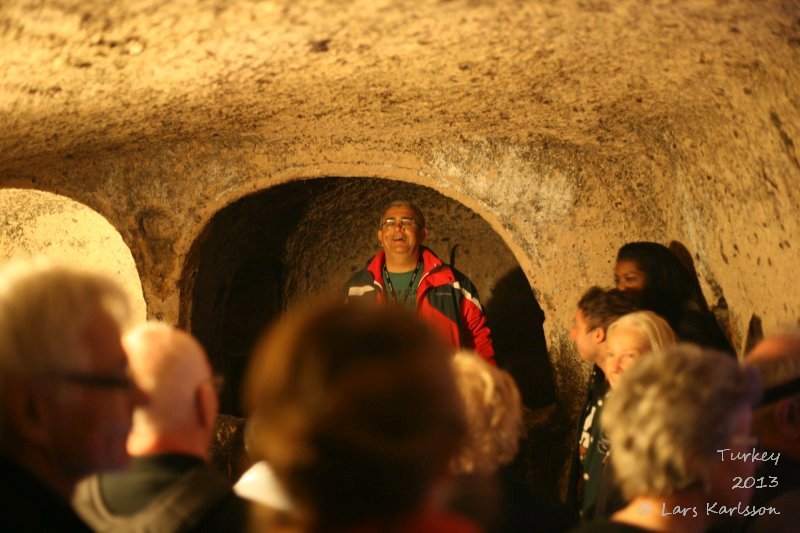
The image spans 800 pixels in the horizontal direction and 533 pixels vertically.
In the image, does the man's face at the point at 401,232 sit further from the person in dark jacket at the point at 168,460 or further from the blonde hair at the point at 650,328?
the person in dark jacket at the point at 168,460

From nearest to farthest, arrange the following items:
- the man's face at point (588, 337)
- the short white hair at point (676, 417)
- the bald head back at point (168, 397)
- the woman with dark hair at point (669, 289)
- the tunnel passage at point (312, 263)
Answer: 1. the short white hair at point (676, 417)
2. the bald head back at point (168, 397)
3. the man's face at point (588, 337)
4. the woman with dark hair at point (669, 289)
5. the tunnel passage at point (312, 263)

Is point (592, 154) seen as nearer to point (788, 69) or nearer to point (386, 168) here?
point (386, 168)

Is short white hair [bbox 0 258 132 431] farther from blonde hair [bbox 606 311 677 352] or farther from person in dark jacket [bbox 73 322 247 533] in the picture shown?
blonde hair [bbox 606 311 677 352]

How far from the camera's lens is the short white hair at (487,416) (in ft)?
5.36

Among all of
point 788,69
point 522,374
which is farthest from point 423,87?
point 522,374

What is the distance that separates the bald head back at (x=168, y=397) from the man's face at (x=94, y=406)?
0.22 m

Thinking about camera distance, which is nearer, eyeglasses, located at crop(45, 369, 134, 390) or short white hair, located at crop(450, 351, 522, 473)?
eyeglasses, located at crop(45, 369, 134, 390)

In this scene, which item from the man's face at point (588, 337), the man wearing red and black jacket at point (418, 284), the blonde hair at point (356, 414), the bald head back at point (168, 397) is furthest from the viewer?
the man wearing red and black jacket at point (418, 284)

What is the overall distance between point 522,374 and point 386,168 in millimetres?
2590

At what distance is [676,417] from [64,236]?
14.7 feet

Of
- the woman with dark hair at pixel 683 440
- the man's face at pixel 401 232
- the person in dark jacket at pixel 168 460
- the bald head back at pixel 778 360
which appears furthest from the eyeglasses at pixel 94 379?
the man's face at pixel 401 232

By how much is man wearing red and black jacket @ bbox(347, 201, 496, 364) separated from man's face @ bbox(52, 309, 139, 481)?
2.99 m

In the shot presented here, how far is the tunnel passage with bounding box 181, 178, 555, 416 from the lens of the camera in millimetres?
4656

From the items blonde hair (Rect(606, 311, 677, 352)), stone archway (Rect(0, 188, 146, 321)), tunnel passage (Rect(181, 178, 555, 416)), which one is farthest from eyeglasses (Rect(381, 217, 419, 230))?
blonde hair (Rect(606, 311, 677, 352))
